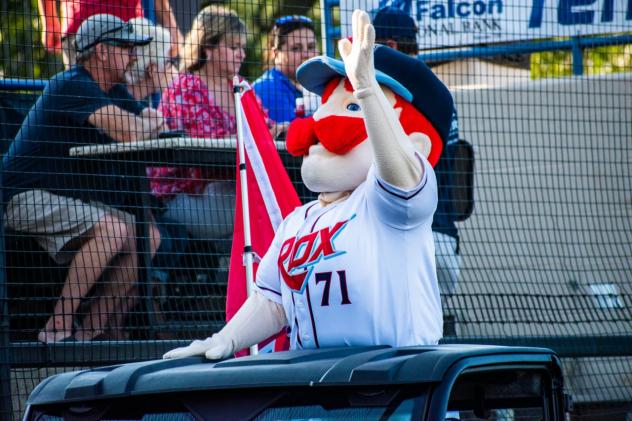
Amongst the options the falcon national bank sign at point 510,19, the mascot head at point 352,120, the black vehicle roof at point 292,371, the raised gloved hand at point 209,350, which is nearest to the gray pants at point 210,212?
the falcon national bank sign at point 510,19

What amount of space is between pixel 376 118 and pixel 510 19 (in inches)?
166

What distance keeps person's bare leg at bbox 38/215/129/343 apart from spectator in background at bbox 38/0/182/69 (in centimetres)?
92

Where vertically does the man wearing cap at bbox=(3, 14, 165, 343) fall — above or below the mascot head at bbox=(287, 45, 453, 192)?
below

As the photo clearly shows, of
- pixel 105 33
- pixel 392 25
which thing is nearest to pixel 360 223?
pixel 105 33

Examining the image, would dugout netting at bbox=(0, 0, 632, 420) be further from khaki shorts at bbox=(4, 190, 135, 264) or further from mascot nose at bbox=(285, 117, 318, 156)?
mascot nose at bbox=(285, 117, 318, 156)

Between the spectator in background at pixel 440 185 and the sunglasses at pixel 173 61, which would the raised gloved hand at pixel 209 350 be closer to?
the spectator in background at pixel 440 185

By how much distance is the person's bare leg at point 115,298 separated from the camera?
5340mm

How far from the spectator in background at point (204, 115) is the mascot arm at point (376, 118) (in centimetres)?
264

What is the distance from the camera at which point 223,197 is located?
585cm

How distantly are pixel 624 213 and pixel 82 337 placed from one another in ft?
11.5

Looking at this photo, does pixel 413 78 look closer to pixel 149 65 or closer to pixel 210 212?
pixel 210 212

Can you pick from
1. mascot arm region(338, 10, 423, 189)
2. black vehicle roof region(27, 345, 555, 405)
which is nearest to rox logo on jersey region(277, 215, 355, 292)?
mascot arm region(338, 10, 423, 189)

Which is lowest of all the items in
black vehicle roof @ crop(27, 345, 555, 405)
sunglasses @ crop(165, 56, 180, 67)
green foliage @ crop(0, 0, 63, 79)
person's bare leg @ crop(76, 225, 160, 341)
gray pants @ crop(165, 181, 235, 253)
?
person's bare leg @ crop(76, 225, 160, 341)

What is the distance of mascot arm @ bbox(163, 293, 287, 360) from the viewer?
10.5 ft
